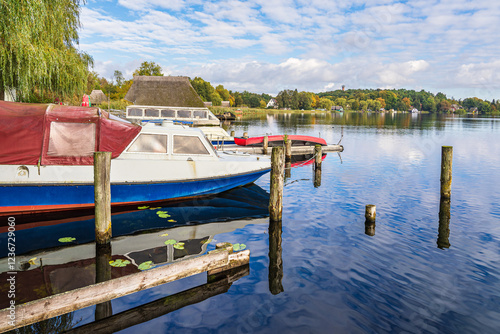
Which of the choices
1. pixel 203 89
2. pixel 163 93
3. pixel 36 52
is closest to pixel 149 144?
pixel 36 52

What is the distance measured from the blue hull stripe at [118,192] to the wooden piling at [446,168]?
7014 millimetres

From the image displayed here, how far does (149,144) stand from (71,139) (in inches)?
88.4

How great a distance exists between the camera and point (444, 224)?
10391mm

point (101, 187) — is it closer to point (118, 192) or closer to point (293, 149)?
point (118, 192)

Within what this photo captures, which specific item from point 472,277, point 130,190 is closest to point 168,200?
point 130,190

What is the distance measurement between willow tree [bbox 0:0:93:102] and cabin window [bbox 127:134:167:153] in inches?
302

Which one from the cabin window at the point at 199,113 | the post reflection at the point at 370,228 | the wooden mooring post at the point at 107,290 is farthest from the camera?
the cabin window at the point at 199,113

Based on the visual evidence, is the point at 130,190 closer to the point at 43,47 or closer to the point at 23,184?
the point at 23,184

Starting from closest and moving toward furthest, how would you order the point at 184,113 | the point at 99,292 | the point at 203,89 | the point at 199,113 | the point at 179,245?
1. the point at 99,292
2. the point at 179,245
3. the point at 184,113
4. the point at 199,113
5. the point at 203,89

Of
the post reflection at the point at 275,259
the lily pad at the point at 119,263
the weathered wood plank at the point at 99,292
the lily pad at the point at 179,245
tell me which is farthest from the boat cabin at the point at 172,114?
the weathered wood plank at the point at 99,292

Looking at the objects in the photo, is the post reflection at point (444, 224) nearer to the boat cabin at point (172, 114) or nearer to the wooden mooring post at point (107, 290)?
the wooden mooring post at point (107, 290)

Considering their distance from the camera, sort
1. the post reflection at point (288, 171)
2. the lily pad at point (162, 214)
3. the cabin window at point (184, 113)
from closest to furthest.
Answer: the lily pad at point (162, 214)
the post reflection at point (288, 171)
the cabin window at point (184, 113)

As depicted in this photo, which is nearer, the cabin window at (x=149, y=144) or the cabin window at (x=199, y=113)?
the cabin window at (x=149, y=144)

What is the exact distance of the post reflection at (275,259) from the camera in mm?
6609
